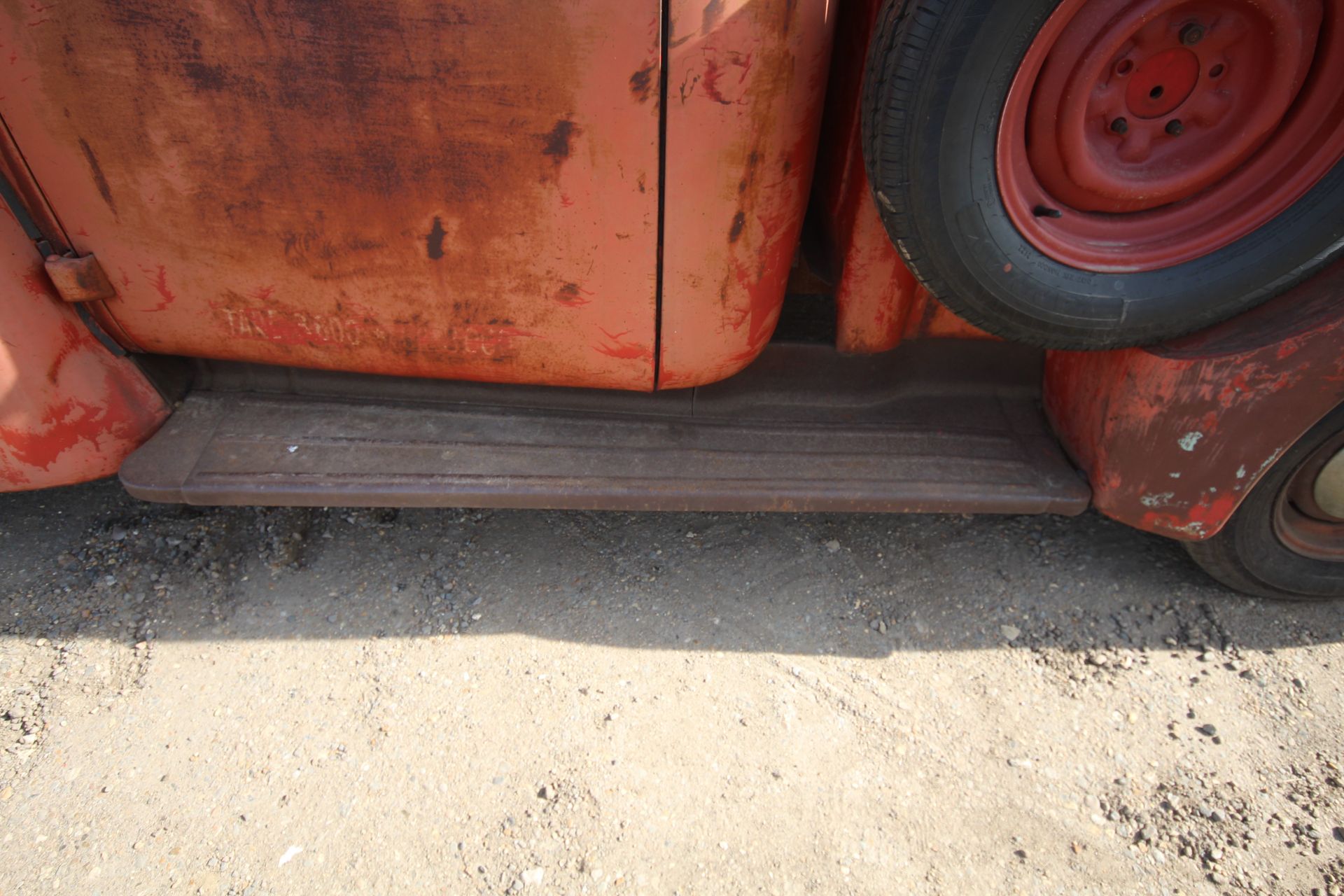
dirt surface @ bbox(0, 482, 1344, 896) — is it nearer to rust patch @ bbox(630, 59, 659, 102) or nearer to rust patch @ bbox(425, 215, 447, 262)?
rust patch @ bbox(425, 215, 447, 262)

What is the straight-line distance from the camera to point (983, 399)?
2082mm

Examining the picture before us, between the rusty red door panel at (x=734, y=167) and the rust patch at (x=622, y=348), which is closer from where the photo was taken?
the rusty red door panel at (x=734, y=167)

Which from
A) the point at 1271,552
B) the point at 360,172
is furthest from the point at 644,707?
the point at 1271,552

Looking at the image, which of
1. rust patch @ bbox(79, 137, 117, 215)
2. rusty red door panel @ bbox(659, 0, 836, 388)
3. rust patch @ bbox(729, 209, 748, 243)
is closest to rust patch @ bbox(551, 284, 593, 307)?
rusty red door panel @ bbox(659, 0, 836, 388)

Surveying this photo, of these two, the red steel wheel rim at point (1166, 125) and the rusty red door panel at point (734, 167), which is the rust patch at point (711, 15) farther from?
the red steel wheel rim at point (1166, 125)

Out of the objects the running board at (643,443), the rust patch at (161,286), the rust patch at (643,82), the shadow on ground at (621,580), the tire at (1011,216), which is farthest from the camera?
the shadow on ground at (621,580)

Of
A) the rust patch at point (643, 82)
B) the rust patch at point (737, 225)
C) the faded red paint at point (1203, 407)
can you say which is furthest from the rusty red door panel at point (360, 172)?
the faded red paint at point (1203, 407)

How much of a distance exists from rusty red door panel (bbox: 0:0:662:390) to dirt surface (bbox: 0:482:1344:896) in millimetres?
629

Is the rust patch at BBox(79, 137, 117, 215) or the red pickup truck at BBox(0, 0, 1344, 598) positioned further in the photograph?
the rust patch at BBox(79, 137, 117, 215)

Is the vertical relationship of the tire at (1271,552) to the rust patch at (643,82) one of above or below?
below

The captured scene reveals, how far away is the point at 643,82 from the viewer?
4.59 ft

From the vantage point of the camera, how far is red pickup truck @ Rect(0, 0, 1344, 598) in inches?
54.2

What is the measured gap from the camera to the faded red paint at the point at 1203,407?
159 cm

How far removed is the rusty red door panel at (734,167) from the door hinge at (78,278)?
1.22m
